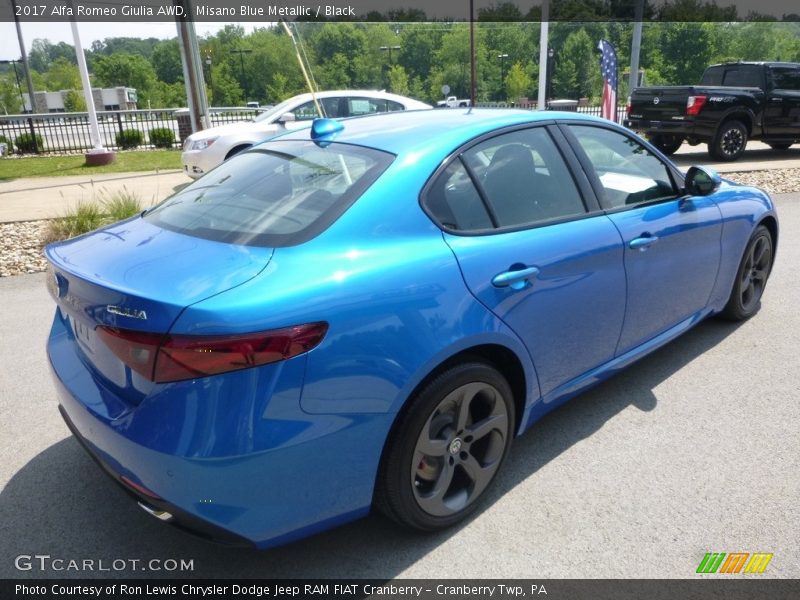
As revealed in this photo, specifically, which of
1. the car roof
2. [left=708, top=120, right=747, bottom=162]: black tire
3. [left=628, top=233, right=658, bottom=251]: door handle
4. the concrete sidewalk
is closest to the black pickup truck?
[left=708, top=120, right=747, bottom=162]: black tire

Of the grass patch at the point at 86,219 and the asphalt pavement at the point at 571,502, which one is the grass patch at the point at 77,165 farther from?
the asphalt pavement at the point at 571,502

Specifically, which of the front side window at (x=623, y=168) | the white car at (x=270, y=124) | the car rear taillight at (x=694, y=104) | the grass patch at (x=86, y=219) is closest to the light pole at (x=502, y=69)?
the car rear taillight at (x=694, y=104)

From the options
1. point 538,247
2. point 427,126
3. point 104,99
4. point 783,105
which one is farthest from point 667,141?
point 104,99

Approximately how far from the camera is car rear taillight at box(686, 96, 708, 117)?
13172 mm

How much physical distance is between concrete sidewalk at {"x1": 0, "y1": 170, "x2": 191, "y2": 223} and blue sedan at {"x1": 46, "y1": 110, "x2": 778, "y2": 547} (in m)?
7.03

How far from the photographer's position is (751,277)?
4.62 meters

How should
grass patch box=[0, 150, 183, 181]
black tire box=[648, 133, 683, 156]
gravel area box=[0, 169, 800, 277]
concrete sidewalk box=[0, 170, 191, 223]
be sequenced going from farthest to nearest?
grass patch box=[0, 150, 183, 181]
black tire box=[648, 133, 683, 156]
concrete sidewalk box=[0, 170, 191, 223]
gravel area box=[0, 169, 800, 277]

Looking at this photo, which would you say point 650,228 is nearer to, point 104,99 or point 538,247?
point 538,247

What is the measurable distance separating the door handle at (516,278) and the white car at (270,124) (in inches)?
339

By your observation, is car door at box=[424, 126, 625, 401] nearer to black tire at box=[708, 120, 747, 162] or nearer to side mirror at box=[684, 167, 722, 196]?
side mirror at box=[684, 167, 722, 196]

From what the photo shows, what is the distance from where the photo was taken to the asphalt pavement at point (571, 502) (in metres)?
2.41

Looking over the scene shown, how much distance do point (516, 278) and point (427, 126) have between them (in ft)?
2.84

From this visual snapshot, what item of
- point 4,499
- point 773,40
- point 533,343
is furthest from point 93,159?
point 773,40

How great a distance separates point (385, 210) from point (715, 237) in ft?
8.18
